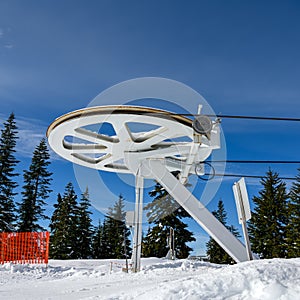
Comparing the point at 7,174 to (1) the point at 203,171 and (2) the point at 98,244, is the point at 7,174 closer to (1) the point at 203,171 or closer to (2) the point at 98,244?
(2) the point at 98,244

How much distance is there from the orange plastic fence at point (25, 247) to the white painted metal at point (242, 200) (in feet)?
28.0

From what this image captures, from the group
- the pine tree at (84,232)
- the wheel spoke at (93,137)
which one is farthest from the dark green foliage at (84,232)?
the wheel spoke at (93,137)

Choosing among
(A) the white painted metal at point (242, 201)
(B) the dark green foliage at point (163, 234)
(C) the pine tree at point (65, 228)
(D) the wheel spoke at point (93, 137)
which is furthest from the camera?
(C) the pine tree at point (65, 228)

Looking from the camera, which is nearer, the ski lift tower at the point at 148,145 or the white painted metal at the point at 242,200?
the white painted metal at the point at 242,200

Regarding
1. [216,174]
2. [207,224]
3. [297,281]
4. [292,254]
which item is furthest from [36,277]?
[292,254]

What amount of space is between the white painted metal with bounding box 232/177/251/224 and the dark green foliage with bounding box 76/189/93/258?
2231cm

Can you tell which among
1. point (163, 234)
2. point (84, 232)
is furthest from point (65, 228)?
point (163, 234)

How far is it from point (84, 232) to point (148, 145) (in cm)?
2109

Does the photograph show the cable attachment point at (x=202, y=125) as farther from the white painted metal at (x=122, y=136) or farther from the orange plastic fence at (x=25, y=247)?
the orange plastic fence at (x=25, y=247)

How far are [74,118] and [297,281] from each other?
588cm

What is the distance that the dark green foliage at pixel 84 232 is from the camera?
2847 cm

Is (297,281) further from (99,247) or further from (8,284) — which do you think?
(99,247)

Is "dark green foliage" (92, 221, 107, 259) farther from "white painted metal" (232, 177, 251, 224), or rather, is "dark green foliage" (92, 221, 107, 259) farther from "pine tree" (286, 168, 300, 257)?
"white painted metal" (232, 177, 251, 224)

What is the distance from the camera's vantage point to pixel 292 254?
80.1 feet
